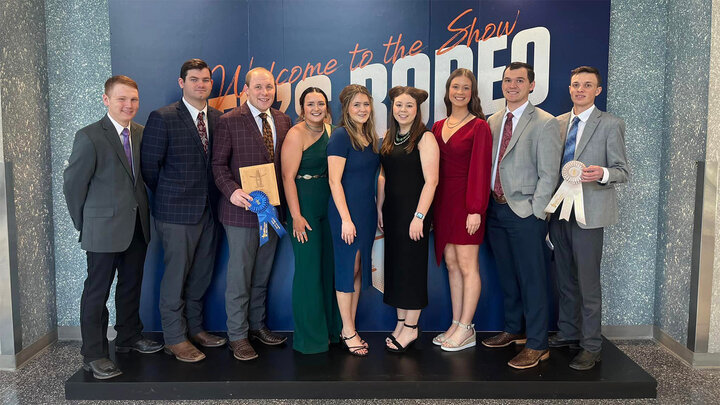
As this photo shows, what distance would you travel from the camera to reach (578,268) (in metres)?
3.33

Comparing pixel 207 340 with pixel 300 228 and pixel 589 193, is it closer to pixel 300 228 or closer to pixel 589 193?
pixel 300 228

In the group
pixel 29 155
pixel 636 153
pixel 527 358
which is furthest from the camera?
pixel 636 153

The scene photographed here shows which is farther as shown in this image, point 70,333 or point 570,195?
point 70,333

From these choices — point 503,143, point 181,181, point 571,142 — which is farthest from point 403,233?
point 181,181

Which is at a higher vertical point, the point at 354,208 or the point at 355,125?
the point at 355,125

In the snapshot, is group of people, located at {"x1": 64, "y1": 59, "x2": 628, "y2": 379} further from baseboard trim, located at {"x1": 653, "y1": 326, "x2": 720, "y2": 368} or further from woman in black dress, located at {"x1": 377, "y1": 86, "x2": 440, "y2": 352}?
baseboard trim, located at {"x1": 653, "y1": 326, "x2": 720, "y2": 368}

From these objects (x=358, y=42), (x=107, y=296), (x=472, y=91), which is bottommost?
(x=107, y=296)

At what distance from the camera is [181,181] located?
3322 millimetres

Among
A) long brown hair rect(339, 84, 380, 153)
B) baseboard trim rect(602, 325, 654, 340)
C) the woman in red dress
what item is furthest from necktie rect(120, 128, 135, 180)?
baseboard trim rect(602, 325, 654, 340)

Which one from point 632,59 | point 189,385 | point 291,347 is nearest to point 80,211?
point 189,385

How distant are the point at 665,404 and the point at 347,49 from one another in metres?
2.95

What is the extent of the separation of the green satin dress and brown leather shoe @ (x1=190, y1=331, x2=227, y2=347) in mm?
530

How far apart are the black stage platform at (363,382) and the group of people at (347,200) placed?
0.43ft

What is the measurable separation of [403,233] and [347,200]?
15.6 inches
